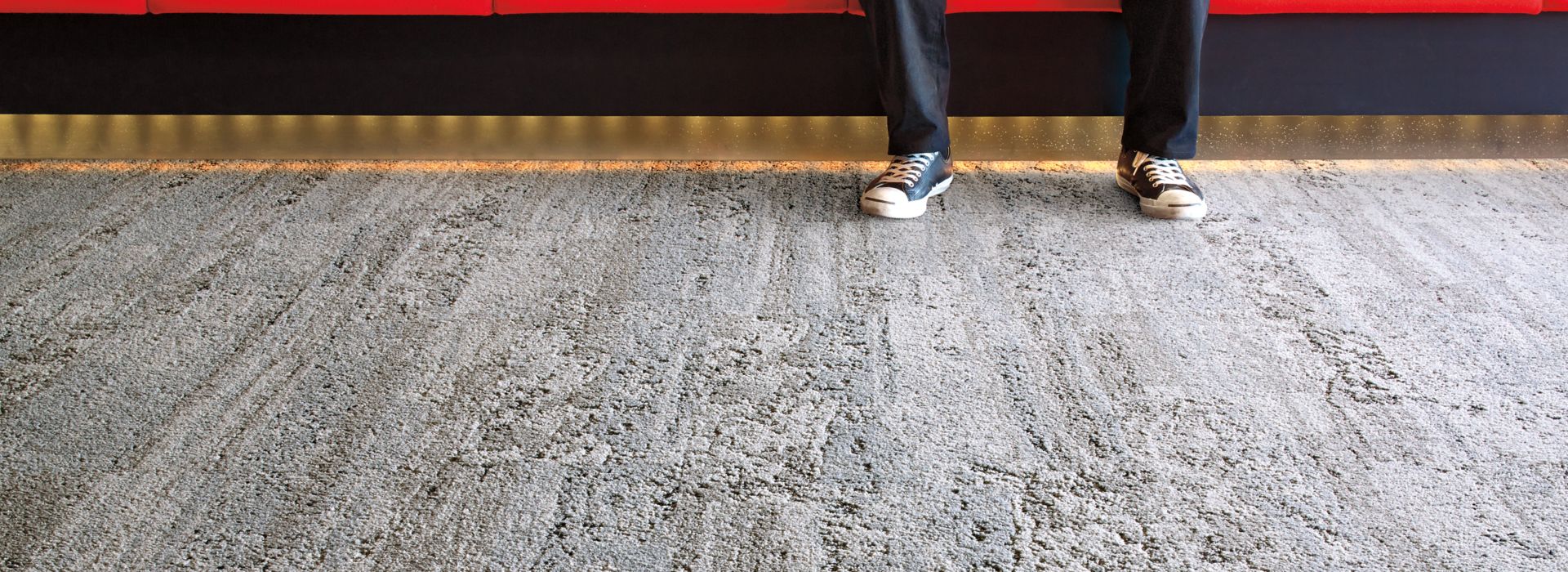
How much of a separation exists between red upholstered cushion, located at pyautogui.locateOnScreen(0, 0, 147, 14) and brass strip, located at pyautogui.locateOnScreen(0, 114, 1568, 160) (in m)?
0.25

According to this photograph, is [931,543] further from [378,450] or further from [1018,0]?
[1018,0]

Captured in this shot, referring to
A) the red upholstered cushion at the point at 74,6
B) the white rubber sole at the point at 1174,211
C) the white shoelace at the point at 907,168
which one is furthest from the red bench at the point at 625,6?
the white rubber sole at the point at 1174,211

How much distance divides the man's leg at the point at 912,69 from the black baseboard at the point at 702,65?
64 mm

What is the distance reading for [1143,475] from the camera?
3.22 feet

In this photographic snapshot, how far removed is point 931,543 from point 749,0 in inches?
45.2

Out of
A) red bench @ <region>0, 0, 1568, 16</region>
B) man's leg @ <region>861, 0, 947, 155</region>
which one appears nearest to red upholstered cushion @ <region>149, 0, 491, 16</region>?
red bench @ <region>0, 0, 1568, 16</region>

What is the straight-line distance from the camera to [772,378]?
3.81 ft

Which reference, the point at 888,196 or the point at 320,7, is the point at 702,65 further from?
Result: the point at 320,7

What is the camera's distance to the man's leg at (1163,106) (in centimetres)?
172

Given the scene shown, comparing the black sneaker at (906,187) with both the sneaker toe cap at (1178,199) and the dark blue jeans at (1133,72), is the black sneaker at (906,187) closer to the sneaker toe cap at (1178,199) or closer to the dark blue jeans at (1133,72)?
the dark blue jeans at (1133,72)

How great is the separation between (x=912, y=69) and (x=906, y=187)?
20 centimetres

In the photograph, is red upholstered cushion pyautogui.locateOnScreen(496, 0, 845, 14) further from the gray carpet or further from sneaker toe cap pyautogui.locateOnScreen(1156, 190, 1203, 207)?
sneaker toe cap pyautogui.locateOnScreen(1156, 190, 1203, 207)

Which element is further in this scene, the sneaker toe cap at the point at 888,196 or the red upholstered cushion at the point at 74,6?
the red upholstered cushion at the point at 74,6

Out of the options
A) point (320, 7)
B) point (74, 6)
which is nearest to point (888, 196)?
point (320, 7)
